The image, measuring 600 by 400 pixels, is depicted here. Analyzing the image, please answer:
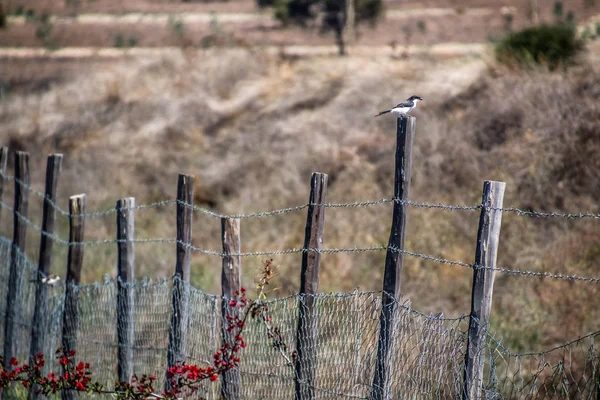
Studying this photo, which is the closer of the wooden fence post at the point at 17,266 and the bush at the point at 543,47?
the wooden fence post at the point at 17,266

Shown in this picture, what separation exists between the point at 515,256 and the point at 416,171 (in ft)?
11.4

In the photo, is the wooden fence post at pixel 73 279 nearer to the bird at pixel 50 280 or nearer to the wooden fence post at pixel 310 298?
the bird at pixel 50 280

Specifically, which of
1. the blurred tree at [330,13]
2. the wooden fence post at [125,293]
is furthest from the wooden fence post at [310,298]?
the blurred tree at [330,13]

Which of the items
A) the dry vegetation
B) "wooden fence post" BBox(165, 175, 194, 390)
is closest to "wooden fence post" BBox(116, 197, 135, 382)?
"wooden fence post" BBox(165, 175, 194, 390)

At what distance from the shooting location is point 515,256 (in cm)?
1080

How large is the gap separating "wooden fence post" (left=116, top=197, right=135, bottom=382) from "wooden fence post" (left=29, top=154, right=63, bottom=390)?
1.25m

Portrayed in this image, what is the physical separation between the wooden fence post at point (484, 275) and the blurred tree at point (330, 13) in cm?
2727

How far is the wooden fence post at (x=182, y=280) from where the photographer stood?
21.4 feet

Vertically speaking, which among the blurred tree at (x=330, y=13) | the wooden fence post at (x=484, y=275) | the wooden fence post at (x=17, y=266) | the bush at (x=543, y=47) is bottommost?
the wooden fence post at (x=17, y=266)

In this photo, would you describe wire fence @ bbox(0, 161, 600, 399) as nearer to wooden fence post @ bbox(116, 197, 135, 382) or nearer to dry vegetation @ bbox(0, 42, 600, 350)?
wooden fence post @ bbox(116, 197, 135, 382)

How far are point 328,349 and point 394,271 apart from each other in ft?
5.17

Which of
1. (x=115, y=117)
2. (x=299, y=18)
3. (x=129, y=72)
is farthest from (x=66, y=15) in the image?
(x=115, y=117)

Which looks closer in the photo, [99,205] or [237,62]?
[99,205]

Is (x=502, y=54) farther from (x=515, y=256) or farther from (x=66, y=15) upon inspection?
(x=66, y=15)
